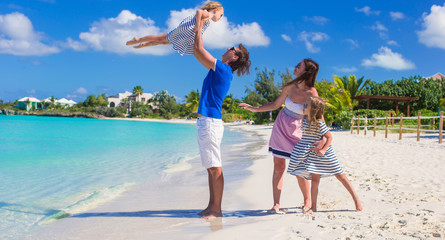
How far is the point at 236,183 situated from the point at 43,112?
102 m

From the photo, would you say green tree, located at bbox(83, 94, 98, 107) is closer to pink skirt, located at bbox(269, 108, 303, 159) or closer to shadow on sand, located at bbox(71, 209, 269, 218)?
shadow on sand, located at bbox(71, 209, 269, 218)

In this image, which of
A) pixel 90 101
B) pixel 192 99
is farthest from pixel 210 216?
pixel 90 101

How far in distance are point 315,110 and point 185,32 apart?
135cm

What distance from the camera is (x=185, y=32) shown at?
2.75 meters

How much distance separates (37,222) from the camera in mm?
3586

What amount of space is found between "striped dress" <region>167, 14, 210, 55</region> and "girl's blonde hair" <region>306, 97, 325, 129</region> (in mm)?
1173

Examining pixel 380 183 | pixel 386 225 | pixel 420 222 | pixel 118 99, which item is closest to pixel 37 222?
pixel 386 225

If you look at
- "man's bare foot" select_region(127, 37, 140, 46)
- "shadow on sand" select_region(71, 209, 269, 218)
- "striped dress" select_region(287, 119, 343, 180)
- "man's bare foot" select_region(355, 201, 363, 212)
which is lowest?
"shadow on sand" select_region(71, 209, 269, 218)

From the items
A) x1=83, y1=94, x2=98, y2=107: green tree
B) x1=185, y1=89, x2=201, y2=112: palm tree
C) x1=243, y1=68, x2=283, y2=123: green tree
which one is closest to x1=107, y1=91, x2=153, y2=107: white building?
x1=83, y1=94, x2=98, y2=107: green tree

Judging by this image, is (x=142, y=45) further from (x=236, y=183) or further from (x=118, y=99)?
(x=118, y=99)

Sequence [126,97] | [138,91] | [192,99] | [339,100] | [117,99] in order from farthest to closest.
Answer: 1. [126,97]
2. [117,99]
3. [138,91]
4. [192,99]
5. [339,100]

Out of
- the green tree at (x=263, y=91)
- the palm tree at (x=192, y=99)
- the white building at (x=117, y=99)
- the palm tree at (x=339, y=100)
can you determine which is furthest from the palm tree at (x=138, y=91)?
the palm tree at (x=339, y=100)

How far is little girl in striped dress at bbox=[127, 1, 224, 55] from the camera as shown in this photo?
8.87 feet

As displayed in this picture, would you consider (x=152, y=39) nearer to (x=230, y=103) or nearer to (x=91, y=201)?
(x=91, y=201)
